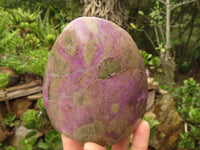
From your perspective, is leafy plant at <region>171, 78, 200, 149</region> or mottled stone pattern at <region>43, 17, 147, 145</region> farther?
leafy plant at <region>171, 78, 200, 149</region>

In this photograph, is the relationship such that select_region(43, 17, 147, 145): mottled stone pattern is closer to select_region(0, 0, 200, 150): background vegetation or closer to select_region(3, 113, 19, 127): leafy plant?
select_region(0, 0, 200, 150): background vegetation

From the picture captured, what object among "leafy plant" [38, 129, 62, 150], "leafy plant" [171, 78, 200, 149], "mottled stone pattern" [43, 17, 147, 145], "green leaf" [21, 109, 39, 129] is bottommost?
"leafy plant" [171, 78, 200, 149]

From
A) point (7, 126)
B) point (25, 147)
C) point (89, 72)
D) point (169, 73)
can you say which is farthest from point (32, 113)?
point (169, 73)

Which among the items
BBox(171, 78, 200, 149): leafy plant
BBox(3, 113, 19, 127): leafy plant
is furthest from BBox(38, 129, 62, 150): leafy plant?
BBox(171, 78, 200, 149): leafy plant

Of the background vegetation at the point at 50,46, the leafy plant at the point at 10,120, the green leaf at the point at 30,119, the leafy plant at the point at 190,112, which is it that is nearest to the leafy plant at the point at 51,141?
the background vegetation at the point at 50,46

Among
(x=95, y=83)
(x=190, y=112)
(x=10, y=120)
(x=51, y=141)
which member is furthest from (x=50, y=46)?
(x=190, y=112)

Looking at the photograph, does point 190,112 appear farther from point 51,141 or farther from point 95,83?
point 95,83

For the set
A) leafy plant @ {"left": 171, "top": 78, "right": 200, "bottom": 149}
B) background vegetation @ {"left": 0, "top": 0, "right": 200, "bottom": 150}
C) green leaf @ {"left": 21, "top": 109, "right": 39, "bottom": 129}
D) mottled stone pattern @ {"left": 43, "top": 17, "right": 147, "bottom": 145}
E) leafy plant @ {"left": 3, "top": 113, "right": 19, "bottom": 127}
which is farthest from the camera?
leafy plant @ {"left": 171, "top": 78, "right": 200, "bottom": 149}
